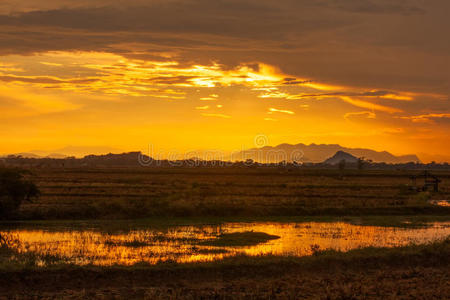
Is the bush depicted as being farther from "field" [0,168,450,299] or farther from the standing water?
the standing water

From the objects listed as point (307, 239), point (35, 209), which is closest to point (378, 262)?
point (307, 239)

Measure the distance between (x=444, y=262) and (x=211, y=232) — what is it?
38.1 feet

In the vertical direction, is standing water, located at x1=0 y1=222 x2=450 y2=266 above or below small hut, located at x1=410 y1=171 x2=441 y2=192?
below

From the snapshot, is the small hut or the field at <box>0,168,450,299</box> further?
the small hut

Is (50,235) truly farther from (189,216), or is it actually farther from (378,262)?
(378,262)

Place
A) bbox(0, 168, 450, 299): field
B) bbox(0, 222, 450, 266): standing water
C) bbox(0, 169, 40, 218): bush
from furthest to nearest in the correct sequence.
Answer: bbox(0, 169, 40, 218): bush, bbox(0, 222, 450, 266): standing water, bbox(0, 168, 450, 299): field

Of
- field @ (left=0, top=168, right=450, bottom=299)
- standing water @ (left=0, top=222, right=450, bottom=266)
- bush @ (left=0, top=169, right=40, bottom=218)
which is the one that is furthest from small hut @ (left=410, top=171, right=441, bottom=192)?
bush @ (left=0, top=169, right=40, bottom=218)

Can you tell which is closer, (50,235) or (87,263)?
(87,263)

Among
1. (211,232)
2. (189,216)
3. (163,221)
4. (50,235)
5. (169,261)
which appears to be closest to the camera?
(169,261)

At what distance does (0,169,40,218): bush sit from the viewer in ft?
96.6

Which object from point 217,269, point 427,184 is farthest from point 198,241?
point 427,184

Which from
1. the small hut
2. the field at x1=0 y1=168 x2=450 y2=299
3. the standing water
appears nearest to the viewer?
the field at x1=0 y1=168 x2=450 y2=299

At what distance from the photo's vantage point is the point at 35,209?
31141 mm

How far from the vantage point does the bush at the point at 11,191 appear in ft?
96.6
